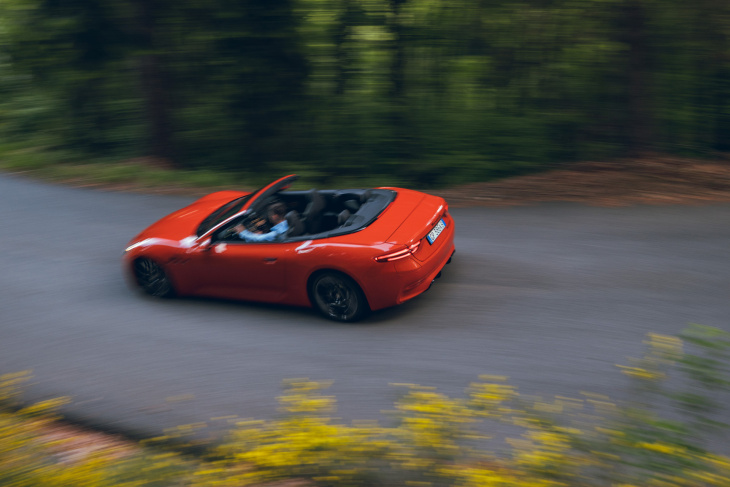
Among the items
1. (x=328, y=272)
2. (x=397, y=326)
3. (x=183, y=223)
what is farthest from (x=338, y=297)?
(x=183, y=223)

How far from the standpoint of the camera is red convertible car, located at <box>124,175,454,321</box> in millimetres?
6066

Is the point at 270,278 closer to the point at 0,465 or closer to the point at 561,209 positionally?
the point at 0,465

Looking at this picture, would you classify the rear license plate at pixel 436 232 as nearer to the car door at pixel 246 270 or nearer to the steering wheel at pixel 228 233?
the car door at pixel 246 270

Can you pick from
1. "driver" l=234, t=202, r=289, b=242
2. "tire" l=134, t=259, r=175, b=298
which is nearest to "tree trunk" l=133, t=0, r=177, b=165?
"tire" l=134, t=259, r=175, b=298

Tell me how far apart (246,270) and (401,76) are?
7.15 m

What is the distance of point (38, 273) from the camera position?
8289mm

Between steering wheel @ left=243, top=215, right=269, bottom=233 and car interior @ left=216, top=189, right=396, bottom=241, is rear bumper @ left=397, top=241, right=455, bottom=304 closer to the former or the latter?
car interior @ left=216, top=189, right=396, bottom=241

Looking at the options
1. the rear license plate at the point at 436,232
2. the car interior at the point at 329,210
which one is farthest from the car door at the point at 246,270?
the rear license plate at the point at 436,232

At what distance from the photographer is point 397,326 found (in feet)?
20.6

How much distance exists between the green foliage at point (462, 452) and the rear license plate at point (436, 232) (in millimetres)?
2662

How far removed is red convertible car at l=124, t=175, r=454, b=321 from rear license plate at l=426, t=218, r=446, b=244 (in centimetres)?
1

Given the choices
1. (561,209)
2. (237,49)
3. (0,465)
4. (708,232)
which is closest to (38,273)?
(0,465)

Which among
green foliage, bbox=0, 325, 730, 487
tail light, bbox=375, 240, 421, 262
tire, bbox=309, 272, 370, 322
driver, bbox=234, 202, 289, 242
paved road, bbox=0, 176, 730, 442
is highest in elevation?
driver, bbox=234, 202, 289, 242

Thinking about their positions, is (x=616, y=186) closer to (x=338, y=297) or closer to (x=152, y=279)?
(x=338, y=297)
